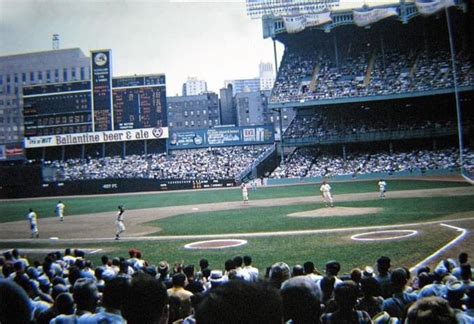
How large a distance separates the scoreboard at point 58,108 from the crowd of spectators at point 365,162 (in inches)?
1051

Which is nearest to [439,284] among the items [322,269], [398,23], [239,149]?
[322,269]

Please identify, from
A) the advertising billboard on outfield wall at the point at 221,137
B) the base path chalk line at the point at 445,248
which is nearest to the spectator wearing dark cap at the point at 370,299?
the base path chalk line at the point at 445,248

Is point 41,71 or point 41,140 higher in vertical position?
point 41,71

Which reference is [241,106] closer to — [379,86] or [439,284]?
[379,86]

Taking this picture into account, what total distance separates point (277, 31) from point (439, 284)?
53071 mm

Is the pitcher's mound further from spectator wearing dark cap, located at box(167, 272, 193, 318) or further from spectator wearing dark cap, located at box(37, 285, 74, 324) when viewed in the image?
spectator wearing dark cap, located at box(37, 285, 74, 324)

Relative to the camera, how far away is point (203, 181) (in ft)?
174

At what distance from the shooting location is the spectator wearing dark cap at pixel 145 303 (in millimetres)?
2932

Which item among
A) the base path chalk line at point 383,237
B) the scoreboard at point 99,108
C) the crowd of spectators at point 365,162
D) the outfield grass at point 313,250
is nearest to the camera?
the outfield grass at point 313,250

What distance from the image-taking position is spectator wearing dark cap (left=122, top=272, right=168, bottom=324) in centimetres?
293

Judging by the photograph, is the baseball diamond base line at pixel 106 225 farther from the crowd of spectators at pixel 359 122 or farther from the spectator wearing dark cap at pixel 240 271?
the crowd of spectators at pixel 359 122

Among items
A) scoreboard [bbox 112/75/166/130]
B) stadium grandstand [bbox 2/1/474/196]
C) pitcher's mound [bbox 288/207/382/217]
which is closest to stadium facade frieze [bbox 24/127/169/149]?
stadium grandstand [bbox 2/1/474/196]

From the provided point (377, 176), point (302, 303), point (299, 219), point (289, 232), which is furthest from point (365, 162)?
point (302, 303)

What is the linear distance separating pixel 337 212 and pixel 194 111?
83.8 m
